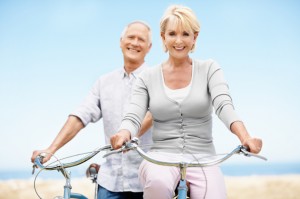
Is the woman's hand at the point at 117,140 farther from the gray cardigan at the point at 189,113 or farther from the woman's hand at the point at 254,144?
the woman's hand at the point at 254,144

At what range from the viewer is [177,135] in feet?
8.68

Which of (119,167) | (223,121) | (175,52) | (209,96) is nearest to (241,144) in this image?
(223,121)

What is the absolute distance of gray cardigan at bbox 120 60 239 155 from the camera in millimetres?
2629

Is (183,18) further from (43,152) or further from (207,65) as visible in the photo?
(43,152)

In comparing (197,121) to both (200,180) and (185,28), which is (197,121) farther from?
(185,28)

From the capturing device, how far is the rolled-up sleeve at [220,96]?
8.28 ft

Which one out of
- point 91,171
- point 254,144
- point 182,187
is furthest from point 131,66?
A: point 254,144

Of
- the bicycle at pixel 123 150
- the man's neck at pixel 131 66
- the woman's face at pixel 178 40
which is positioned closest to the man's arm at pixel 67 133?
the bicycle at pixel 123 150

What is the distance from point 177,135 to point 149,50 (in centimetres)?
128

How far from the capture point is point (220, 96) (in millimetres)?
2598

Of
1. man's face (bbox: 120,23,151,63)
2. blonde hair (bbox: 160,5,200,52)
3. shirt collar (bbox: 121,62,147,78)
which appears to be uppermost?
man's face (bbox: 120,23,151,63)

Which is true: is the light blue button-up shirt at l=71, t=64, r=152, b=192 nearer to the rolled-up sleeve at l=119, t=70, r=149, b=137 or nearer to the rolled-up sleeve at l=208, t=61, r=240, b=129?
the rolled-up sleeve at l=119, t=70, r=149, b=137

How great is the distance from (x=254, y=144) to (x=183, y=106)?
Result: 53 centimetres

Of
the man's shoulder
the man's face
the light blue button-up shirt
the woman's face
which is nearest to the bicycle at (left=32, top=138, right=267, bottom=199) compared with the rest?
the light blue button-up shirt
